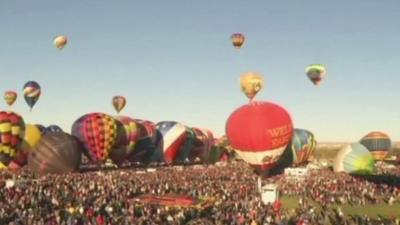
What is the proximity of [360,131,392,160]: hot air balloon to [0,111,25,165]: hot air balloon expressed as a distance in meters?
44.8

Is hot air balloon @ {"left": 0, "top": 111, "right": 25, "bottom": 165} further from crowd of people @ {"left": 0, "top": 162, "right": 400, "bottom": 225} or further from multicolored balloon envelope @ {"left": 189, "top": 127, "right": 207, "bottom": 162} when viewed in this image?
multicolored balloon envelope @ {"left": 189, "top": 127, "right": 207, "bottom": 162}

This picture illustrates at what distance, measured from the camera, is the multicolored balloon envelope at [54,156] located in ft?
132

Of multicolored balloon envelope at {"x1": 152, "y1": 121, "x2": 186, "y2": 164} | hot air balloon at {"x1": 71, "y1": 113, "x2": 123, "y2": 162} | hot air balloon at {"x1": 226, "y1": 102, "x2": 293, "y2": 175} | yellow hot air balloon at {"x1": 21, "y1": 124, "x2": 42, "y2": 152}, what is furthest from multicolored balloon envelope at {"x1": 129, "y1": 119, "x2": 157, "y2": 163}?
hot air balloon at {"x1": 226, "y1": 102, "x2": 293, "y2": 175}

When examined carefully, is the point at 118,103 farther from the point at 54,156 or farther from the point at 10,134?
the point at 54,156

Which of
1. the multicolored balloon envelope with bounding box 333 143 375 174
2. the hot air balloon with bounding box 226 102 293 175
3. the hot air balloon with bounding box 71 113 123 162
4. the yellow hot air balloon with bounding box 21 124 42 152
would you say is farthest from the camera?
the multicolored balloon envelope with bounding box 333 143 375 174

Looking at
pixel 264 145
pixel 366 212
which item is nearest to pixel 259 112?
pixel 264 145

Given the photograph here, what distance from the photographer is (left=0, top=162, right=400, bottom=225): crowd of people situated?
22.0m

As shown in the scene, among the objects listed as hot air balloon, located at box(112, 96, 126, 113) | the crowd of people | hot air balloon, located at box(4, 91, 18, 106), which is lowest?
the crowd of people

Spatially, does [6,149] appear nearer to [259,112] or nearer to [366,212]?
[259,112]

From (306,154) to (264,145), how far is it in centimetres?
2211

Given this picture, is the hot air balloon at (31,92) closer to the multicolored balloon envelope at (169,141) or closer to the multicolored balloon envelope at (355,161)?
the multicolored balloon envelope at (169,141)

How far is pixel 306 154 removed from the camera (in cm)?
5859

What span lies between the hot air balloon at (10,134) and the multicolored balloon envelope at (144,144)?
1429 centimetres

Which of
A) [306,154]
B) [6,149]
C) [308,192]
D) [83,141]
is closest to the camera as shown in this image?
[308,192]
